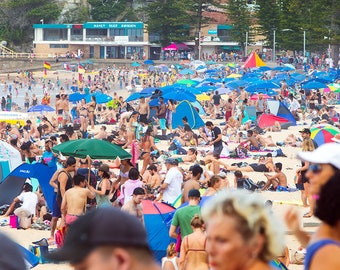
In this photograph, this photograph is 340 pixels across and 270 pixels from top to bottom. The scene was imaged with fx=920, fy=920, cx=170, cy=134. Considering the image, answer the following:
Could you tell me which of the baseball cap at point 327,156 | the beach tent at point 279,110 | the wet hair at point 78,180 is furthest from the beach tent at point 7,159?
the beach tent at point 279,110

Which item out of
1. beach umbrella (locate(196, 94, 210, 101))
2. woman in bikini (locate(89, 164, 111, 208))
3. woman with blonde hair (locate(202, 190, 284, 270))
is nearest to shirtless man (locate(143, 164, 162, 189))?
woman in bikini (locate(89, 164, 111, 208))

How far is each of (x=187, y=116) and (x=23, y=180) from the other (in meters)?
9.38

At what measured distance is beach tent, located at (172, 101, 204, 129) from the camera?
2047 cm

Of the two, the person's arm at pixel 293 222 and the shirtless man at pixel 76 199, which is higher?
the person's arm at pixel 293 222

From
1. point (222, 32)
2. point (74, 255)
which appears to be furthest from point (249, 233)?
point (222, 32)

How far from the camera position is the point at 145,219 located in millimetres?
7965

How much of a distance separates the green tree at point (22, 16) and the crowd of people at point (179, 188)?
47.1 m

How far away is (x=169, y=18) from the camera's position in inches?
2549

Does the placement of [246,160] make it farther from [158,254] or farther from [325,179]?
[325,179]

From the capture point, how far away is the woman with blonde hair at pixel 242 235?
2109 millimetres

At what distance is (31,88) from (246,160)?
41.0 metres

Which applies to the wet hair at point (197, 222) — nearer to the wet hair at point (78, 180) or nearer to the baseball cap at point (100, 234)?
the wet hair at point (78, 180)

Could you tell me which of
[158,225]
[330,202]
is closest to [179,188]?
[158,225]

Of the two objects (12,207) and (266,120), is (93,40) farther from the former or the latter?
(12,207)
